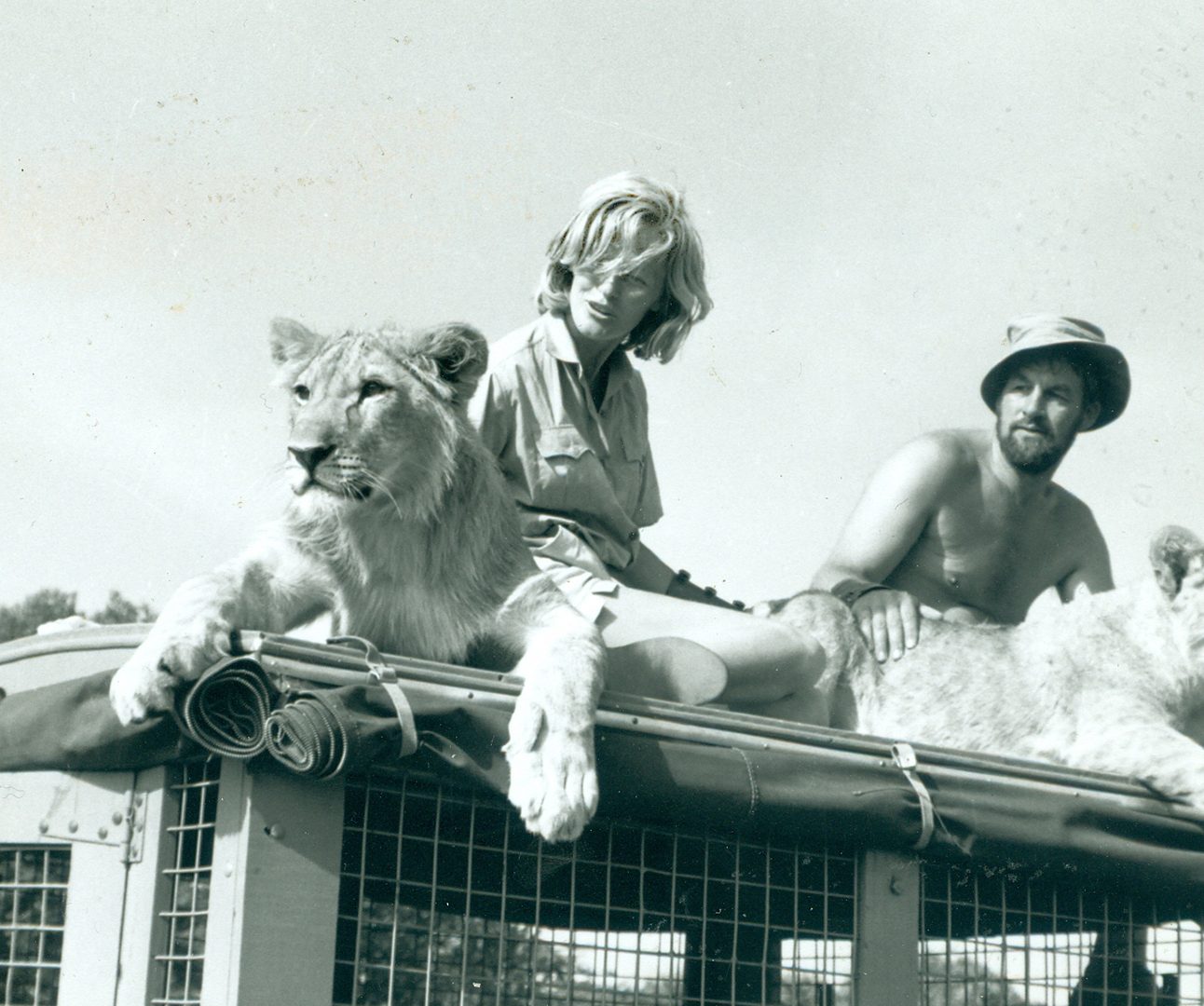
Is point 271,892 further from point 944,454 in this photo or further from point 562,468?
point 944,454

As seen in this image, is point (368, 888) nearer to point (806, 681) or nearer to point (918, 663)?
point (806, 681)

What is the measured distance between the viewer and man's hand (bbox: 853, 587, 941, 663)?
16.6ft

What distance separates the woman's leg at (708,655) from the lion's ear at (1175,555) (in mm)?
1404

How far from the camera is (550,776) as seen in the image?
114 inches

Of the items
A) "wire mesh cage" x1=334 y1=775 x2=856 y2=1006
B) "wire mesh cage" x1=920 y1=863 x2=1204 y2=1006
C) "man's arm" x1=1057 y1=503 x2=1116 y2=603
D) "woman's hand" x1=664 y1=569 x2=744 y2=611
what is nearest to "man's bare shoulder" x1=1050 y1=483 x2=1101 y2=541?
"man's arm" x1=1057 y1=503 x2=1116 y2=603

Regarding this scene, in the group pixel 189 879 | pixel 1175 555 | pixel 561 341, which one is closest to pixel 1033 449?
pixel 1175 555

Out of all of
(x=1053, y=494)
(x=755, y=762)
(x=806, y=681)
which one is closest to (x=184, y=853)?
(x=755, y=762)

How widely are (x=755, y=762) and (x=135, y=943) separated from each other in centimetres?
118

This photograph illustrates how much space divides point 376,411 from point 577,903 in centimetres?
111

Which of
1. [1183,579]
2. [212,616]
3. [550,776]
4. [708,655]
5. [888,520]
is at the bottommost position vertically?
[550,776]

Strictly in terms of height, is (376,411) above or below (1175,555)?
below

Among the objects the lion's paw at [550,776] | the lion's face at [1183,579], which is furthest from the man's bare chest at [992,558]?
the lion's paw at [550,776]

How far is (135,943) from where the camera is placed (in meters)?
2.81

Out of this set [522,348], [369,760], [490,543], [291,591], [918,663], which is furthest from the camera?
[918,663]
